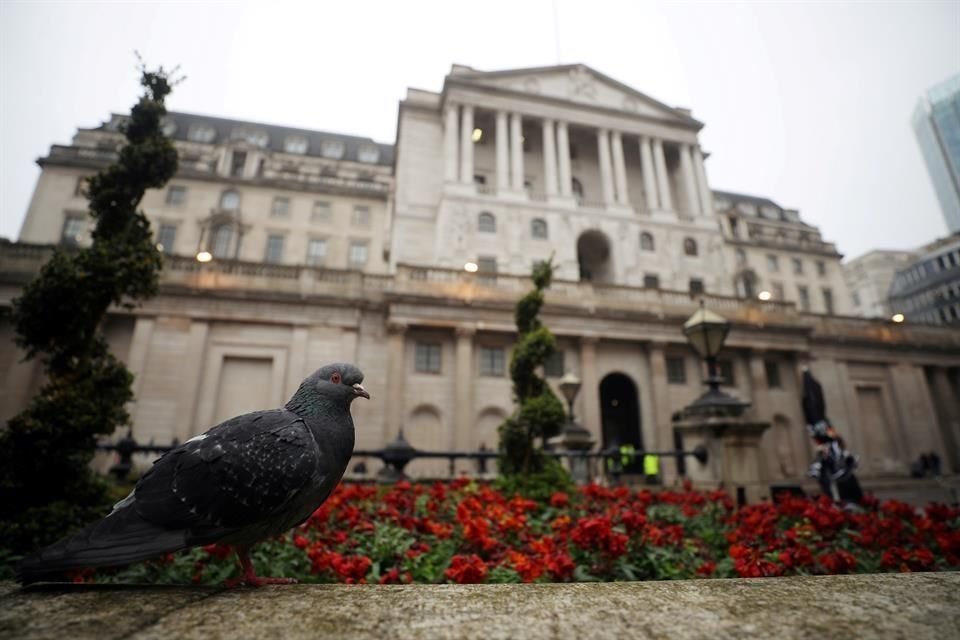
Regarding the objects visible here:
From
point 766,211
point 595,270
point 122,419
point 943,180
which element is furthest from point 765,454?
point 943,180

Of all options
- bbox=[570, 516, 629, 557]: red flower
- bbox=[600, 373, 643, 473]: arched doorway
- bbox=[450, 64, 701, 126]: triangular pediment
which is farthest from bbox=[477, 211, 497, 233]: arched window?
bbox=[570, 516, 629, 557]: red flower

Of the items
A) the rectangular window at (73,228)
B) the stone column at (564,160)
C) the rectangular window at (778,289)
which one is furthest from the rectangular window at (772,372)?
the rectangular window at (73,228)

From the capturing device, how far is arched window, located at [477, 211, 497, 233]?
92.9ft

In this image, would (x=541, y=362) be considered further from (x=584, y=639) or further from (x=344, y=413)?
(x=584, y=639)

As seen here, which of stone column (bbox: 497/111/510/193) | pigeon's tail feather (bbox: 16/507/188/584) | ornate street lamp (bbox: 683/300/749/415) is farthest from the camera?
stone column (bbox: 497/111/510/193)

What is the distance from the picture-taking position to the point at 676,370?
2333cm

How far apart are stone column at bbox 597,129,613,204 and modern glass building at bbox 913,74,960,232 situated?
126 feet

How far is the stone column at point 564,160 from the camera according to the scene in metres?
31.4

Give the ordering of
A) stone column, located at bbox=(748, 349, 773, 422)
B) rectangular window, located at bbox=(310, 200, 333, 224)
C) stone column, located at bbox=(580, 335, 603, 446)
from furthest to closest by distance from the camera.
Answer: rectangular window, located at bbox=(310, 200, 333, 224) → stone column, located at bbox=(748, 349, 773, 422) → stone column, located at bbox=(580, 335, 603, 446)

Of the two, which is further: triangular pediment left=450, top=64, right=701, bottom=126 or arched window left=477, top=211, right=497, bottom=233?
triangular pediment left=450, top=64, right=701, bottom=126

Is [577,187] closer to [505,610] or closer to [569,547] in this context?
[569,547]

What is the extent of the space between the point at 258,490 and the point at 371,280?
1947 centimetres

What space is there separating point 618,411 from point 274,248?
1250 inches

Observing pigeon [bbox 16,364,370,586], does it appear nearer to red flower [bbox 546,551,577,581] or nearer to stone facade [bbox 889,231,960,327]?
red flower [bbox 546,551,577,581]
